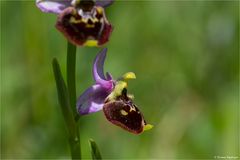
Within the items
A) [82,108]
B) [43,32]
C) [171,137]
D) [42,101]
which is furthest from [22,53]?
[82,108]

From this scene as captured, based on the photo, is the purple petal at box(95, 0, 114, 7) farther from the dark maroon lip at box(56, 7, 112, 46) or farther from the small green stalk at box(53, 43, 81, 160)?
the small green stalk at box(53, 43, 81, 160)

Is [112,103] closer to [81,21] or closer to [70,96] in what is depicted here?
[70,96]

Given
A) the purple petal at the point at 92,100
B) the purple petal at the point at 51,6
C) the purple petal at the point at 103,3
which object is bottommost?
the purple petal at the point at 92,100

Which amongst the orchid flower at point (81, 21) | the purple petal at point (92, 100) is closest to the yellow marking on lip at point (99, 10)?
the orchid flower at point (81, 21)

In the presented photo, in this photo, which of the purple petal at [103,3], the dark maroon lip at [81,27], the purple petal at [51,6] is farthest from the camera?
the purple petal at [103,3]

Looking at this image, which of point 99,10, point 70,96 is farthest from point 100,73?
point 99,10

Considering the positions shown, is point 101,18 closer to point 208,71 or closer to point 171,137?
point 171,137

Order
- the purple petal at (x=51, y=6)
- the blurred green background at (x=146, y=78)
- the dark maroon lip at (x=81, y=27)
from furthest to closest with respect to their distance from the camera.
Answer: the blurred green background at (x=146, y=78), the purple petal at (x=51, y=6), the dark maroon lip at (x=81, y=27)

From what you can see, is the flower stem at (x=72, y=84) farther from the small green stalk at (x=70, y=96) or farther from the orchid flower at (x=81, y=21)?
the orchid flower at (x=81, y=21)
